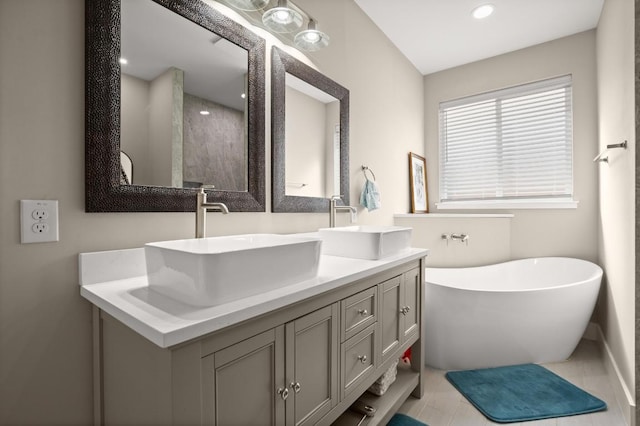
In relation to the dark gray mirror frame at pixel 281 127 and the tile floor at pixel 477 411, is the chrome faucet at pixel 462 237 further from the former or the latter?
the dark gray mirror frame at pixel 281 127

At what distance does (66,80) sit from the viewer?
987mm

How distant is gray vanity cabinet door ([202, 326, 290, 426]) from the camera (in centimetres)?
80

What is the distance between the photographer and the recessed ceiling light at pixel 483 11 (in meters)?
2.38

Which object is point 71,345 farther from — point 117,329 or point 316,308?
point 316,308

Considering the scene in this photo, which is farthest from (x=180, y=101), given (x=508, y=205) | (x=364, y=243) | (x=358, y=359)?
(x=508, y=205)

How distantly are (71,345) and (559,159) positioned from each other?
3.59 meters

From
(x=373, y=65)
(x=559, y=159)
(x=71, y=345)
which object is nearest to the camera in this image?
(x=71, y=345)

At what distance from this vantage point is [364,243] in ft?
5.00

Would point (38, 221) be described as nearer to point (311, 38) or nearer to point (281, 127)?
point (281, 127)

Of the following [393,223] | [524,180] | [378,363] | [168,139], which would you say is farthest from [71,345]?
[524,180]

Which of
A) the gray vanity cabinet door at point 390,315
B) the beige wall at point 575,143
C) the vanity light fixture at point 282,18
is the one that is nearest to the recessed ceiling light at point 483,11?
the beige wall at point 575,143

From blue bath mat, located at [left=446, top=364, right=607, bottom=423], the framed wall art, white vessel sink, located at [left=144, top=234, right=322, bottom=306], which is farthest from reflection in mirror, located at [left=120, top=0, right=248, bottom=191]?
the framed wall art

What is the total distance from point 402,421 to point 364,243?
957 millimetres

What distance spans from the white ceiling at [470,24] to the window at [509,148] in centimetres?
42
